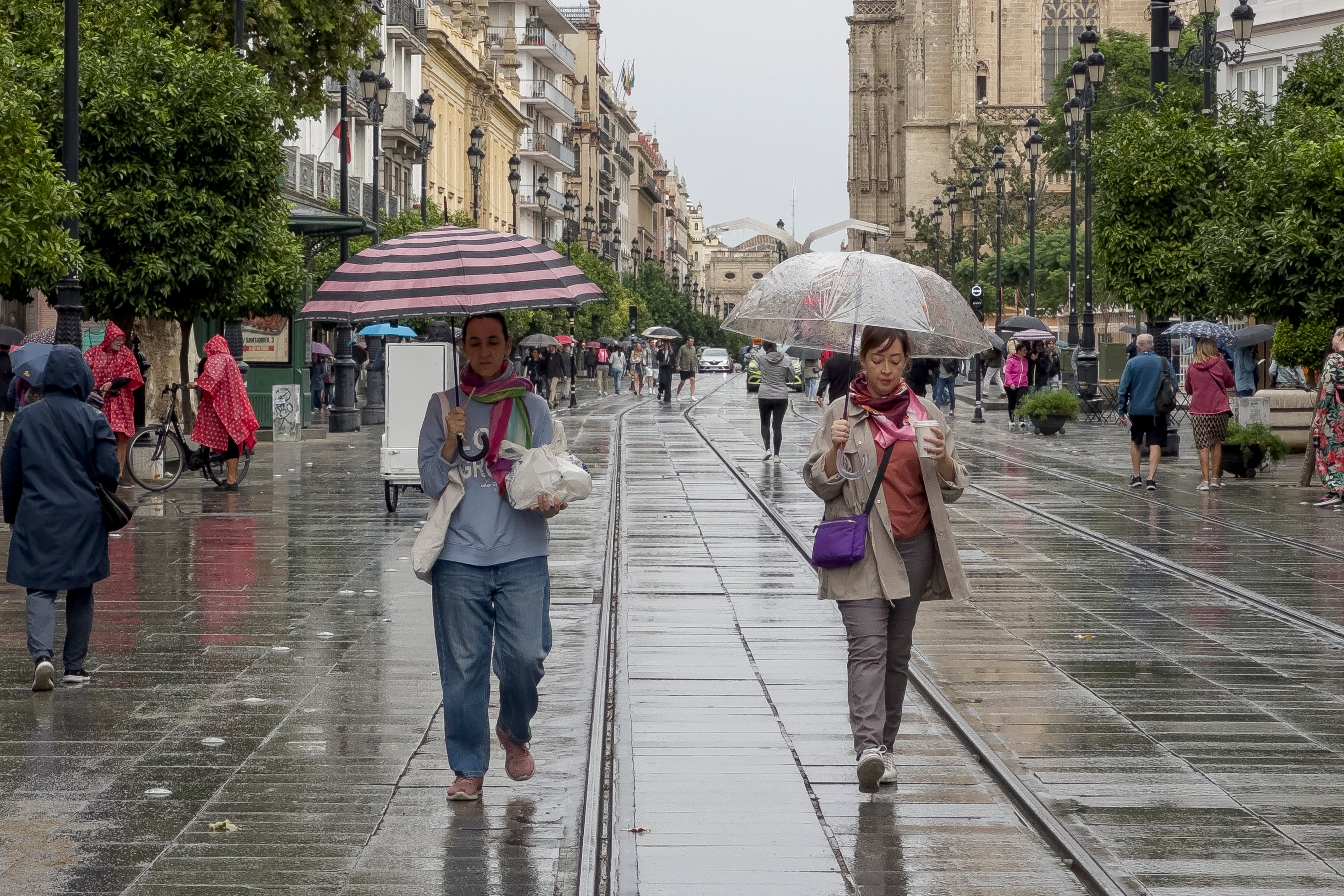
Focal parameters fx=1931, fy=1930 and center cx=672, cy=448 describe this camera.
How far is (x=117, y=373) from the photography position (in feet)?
60.0

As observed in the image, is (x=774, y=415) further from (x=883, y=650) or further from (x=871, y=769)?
(x=871, y=769)

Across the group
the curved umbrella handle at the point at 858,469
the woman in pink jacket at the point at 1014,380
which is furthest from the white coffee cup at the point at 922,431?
the woman in pink jacket at the point at 1014,380

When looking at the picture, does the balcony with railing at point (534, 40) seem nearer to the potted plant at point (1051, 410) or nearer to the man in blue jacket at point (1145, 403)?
the potted plant at point (1051, 410)

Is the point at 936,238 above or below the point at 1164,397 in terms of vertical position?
above

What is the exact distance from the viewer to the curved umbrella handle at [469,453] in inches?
245

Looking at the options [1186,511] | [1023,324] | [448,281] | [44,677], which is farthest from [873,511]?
[1023,324]

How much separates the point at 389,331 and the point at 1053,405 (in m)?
14.6

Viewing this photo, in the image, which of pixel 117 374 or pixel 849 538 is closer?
pixel 849 538

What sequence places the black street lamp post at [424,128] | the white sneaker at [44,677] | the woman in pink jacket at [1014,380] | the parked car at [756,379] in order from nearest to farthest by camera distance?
the white sneaker at [44,677]
the woman in pink jacket at [1014,380]
the black street lamp post at [424,128]
the parked car at [756,379]

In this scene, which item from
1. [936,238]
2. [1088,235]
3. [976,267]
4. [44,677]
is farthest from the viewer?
[936,238]

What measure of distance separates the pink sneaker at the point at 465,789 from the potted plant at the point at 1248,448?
627 inches

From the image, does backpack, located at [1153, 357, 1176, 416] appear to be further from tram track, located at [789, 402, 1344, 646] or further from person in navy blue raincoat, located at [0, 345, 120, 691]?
person in navy blue raincoat, located at [0, 345, 120, 691]

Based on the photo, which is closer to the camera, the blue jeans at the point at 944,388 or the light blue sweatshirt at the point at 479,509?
the light blue sweatshirt at the point at 479,509

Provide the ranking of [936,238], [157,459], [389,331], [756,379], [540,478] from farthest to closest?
1. [936,238]
2. [756,379]
3. [389,331]
4. [157,459]
5. [540,478]
